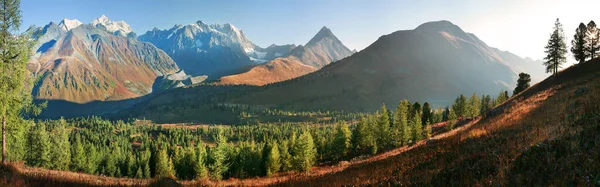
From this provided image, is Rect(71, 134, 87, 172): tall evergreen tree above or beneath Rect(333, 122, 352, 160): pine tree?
beneath

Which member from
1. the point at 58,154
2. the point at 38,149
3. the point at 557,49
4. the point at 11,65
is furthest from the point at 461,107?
the point at 38,149

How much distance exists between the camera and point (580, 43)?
6103cm

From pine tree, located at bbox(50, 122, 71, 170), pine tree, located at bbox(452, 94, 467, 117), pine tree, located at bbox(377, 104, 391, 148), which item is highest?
pine tree, located at bbox(452, 94, 467, 117)

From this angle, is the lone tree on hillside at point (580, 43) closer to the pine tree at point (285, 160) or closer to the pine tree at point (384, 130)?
the pine tree at point (384, 130)

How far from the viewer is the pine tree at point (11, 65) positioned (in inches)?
868

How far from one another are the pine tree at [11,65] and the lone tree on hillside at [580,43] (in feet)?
292

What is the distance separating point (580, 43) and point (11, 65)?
90.7 m

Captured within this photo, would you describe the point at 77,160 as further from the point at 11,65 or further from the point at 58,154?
the point at 11,65

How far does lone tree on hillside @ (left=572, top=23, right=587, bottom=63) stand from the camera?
198 ft

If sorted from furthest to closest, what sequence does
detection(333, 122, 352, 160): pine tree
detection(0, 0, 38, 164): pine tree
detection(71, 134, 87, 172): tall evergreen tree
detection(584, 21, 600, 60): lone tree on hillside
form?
detection(71, 134, 87, 172): tall evergreen tree → detection(333, 122, 352, 160): pine tree → detection(584, 21, 600, 60): lone tree on hillside → detection(0, 0, 38, 164): pine tree

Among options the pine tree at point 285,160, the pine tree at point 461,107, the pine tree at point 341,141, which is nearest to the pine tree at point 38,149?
the pine tree at point 285,160

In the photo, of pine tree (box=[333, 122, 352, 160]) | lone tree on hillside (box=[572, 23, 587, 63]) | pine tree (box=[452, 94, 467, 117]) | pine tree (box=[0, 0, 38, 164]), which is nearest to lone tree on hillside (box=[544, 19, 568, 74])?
lone tree on hillside (box=[572, 23, 587, 63])

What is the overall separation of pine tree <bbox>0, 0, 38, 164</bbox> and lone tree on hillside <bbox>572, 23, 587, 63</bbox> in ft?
292

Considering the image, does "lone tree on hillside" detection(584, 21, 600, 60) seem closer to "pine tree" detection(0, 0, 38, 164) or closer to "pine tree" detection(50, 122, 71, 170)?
"pine tree" detection(0, 0, 38, 164)
